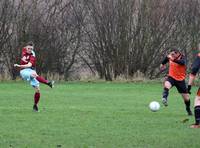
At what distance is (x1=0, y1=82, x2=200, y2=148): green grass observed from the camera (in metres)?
10.8

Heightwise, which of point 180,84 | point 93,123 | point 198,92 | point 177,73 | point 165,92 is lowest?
point 93,123

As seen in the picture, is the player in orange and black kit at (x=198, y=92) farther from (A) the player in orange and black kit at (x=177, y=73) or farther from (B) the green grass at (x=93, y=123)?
(A) the player in orange and black kit at (x=177, y=73)

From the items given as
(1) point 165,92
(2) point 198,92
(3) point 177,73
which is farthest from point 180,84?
(2) point 198,92

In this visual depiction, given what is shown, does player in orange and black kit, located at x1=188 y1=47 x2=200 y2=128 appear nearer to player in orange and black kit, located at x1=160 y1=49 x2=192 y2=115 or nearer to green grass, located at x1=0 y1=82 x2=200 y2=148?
green grass, located at x1=0 y1=82 x2=200 y2=148

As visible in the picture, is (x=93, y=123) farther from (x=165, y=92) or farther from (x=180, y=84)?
(x=180, y=84)

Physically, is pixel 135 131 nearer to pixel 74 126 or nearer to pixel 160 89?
pixel 74 126

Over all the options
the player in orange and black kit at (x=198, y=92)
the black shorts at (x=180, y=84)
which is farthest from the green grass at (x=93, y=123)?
the black shorts at (x=180, y=84)

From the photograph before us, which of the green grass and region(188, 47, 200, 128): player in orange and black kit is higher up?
region(188, 47, 200, 128): player in orange and black kit

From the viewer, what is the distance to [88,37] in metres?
35.6

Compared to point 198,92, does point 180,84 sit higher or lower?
lower

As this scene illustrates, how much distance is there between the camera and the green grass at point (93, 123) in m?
10.8

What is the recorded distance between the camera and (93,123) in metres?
13.8

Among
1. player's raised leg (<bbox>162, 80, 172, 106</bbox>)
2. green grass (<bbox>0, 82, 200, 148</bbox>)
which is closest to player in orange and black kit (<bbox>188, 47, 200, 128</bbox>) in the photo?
green grass (<bbox>0, 82, 200, 148</bbox>)

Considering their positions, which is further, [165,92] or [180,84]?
[180,84]
